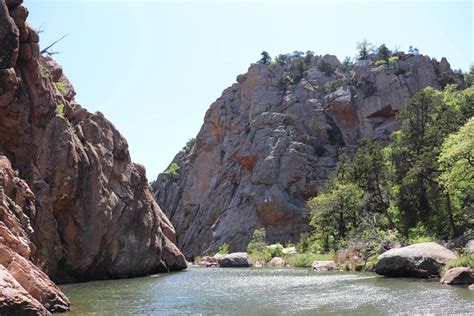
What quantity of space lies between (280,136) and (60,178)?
6452 centimetres

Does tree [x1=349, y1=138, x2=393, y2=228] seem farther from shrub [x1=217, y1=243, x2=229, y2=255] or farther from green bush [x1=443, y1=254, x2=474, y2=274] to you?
shrub [x1=217, y1=243, x2=229, y2=255]

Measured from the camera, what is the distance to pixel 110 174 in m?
43.6

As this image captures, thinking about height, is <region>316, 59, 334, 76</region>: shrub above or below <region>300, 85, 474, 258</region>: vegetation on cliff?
above

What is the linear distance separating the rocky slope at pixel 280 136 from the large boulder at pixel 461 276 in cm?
5713

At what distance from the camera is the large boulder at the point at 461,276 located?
85.6 ft

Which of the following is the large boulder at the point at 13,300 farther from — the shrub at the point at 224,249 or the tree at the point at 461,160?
the shrub at the point at 224,249

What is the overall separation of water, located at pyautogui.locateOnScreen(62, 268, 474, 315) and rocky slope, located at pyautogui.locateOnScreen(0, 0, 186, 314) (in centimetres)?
525

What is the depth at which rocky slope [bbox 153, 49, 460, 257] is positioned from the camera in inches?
3543

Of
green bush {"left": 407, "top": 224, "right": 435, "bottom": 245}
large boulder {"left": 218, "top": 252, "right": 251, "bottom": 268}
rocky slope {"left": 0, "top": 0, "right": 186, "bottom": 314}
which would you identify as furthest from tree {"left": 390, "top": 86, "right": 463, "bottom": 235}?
rocky slope {"left": 0, "top": 0, "right": 186, "bottom": 314}

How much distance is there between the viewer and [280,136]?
95.4 m

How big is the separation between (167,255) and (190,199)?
209 ft

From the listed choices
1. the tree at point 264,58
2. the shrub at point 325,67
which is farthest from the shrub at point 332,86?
the tree at point 264,58

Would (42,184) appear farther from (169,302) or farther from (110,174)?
(169,302)

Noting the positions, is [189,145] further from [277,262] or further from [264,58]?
[277,262]
